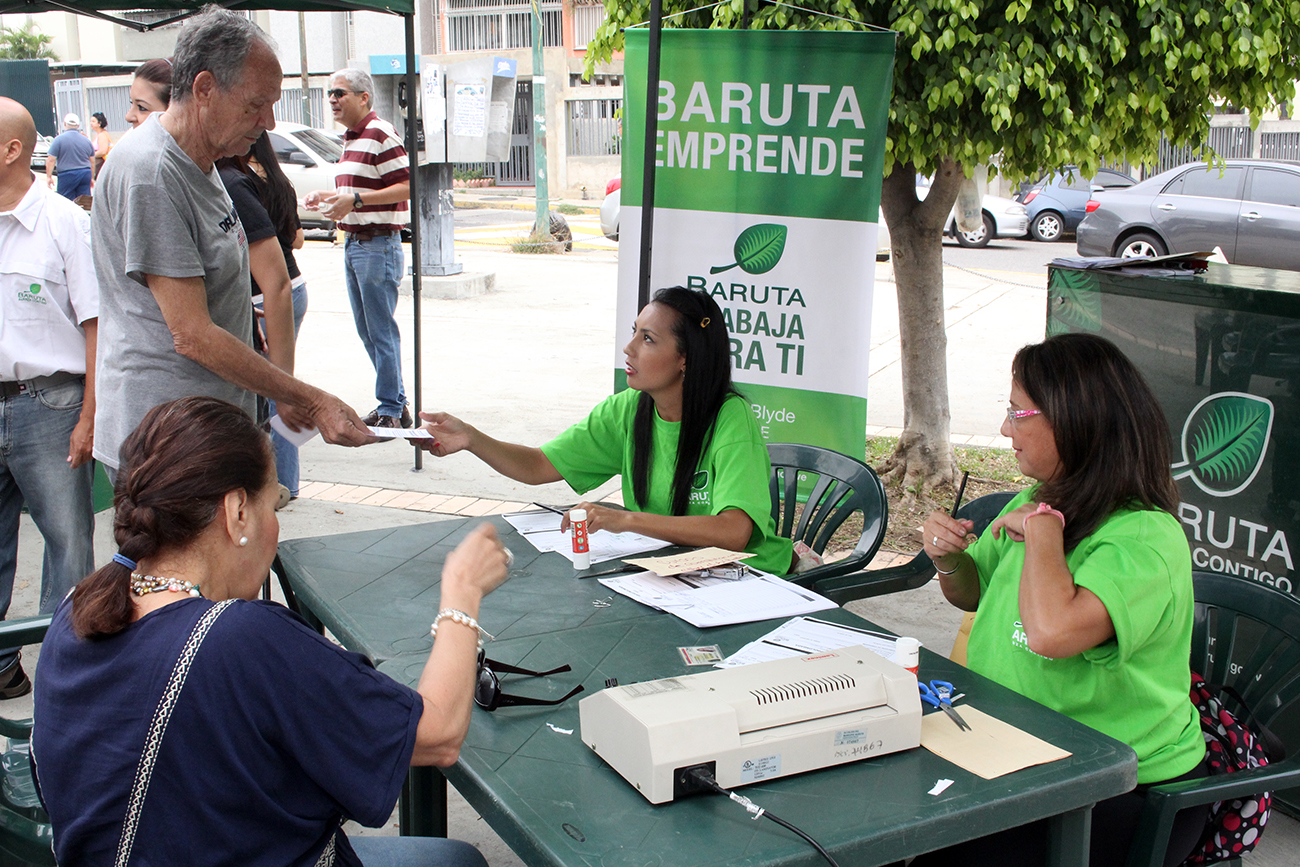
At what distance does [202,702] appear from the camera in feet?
4.50

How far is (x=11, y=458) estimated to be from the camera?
134 inches

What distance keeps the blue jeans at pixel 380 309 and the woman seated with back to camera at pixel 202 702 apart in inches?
199

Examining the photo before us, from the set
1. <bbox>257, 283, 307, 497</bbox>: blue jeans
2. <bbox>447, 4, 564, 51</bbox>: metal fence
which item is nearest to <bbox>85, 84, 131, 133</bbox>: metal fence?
<bbox>447, 4, 564, 51</bbox>: metal fence

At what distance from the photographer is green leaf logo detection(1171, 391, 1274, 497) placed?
295cm

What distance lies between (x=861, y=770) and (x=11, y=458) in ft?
9.41

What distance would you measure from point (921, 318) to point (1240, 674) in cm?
312

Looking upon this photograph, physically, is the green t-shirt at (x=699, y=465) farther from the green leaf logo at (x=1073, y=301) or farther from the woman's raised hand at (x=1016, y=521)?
the green leaf logo at (x=1073, y=301)

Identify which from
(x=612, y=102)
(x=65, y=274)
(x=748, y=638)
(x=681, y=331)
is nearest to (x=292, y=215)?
(x=65, y=274)

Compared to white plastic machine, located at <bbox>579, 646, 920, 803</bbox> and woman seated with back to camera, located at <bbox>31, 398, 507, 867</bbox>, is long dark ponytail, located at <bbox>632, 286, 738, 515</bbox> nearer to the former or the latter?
white plastic machine, located at <bbox>579, 646, 920, 803</bbox>

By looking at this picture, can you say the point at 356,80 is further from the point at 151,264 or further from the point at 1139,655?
the point at 1139,655

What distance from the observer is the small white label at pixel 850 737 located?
1.70 meters

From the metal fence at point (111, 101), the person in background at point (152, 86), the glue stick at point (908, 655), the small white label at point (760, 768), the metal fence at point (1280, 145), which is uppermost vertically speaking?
the metal fence at point (111, 101)

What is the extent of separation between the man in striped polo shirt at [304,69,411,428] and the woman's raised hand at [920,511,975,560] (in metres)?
4.60

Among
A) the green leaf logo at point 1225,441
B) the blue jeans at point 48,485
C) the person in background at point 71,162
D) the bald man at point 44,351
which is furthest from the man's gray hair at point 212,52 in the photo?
the person in background at point 71,162
